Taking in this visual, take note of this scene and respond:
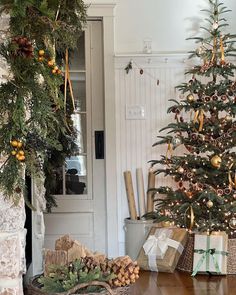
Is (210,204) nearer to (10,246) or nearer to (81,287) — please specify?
(81,287)

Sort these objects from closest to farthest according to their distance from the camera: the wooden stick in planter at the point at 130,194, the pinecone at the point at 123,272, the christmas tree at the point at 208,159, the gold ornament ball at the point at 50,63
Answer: the gold ornament ball at the point at 50,63 → the pinecone at the point at 123,272 → the christmas tree at the point at 208,159 → the wooden stick in planter at the point at 130,194

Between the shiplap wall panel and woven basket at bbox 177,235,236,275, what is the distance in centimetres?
77

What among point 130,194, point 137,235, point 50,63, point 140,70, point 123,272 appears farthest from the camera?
point 140,70

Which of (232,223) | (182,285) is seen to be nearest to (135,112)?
(232,223)

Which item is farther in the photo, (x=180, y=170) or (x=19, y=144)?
(x=180, y=170)

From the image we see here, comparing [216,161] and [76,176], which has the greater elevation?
[216,161]

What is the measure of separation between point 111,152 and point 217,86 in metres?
1.21

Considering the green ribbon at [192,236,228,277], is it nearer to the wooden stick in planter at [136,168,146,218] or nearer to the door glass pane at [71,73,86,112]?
the wooden stick in planter at [136,168,146,218]

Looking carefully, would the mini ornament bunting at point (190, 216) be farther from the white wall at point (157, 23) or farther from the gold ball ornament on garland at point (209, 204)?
the white wall at point (157, 23)

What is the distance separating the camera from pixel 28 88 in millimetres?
1673

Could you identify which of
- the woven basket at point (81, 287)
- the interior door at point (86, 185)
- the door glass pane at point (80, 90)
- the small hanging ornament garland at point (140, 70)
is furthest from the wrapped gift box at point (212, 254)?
the door glass pane at point (80, 90)

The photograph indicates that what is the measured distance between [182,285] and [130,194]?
3.73 ft

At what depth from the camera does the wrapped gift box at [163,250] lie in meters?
3.50

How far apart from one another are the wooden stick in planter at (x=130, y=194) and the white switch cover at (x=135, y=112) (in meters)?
0.52
